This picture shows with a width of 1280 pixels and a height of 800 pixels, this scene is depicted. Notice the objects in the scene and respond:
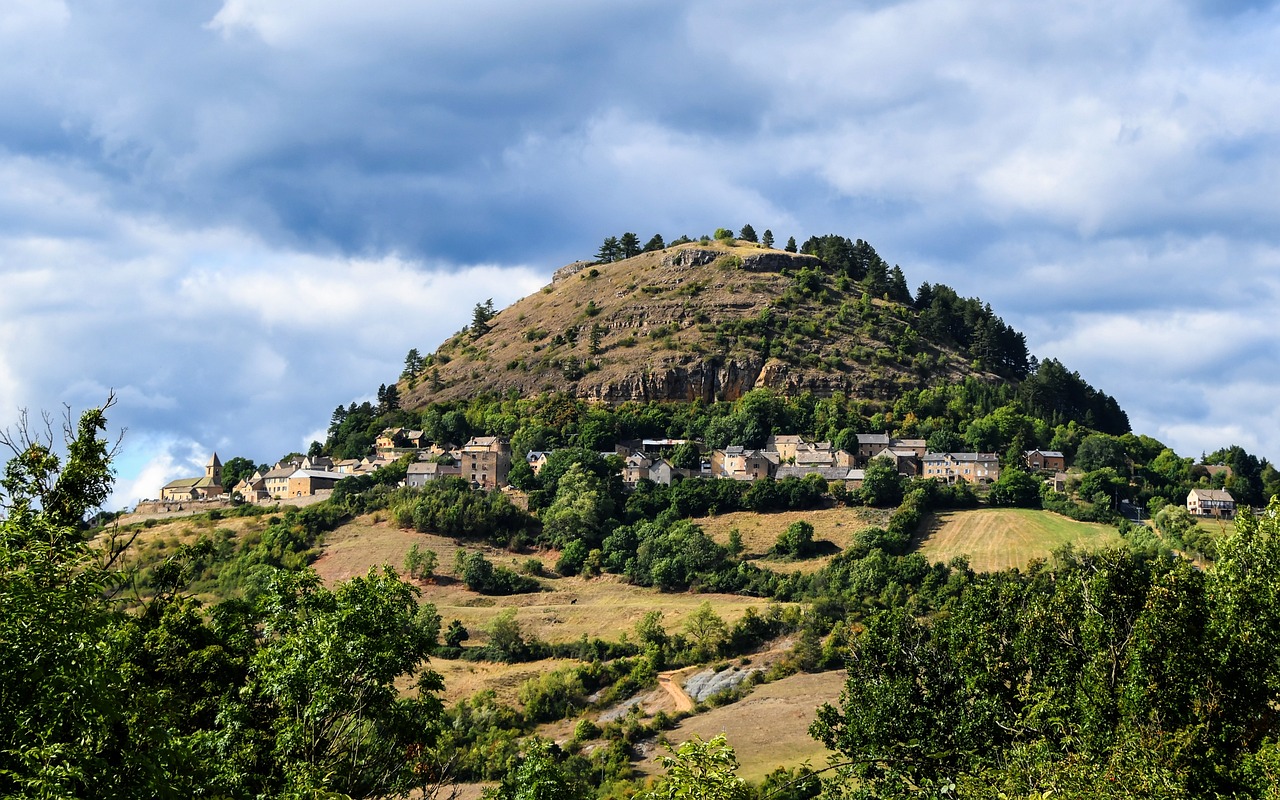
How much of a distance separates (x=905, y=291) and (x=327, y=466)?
7971 centimetres

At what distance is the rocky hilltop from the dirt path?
6785 centimetres

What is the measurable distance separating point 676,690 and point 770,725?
8438mm

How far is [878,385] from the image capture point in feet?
427

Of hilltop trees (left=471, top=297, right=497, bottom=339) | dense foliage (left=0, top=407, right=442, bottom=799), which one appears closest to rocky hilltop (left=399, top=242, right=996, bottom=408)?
hilltop trees (left=471, top=297, right=497, bottom=339)

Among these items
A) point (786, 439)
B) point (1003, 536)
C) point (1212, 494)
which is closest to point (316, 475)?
point (786, 439)

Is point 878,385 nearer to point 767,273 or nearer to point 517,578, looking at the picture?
point 767,273

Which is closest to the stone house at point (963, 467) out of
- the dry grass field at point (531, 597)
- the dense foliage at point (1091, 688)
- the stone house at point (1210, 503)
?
the stone house at point (1210, 503)

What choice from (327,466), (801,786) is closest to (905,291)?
(327,466)

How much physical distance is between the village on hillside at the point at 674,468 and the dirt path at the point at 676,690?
128ft

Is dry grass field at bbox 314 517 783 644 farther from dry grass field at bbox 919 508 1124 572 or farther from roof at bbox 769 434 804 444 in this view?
roof at bbox 769 434 804 444

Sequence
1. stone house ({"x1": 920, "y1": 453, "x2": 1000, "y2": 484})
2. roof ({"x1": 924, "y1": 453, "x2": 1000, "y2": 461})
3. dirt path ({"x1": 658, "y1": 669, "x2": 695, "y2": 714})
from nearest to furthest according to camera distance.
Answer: dirt path ({"x1": 658, "y1": 669, "x2": 695, "y2": 714}) → stone house ({"x1": 920, "y1": 453, "x2": 1000, "y2": 484}) → roof ({"x1": 924, "y1": 453, "x2": 1000, "y2": 461})

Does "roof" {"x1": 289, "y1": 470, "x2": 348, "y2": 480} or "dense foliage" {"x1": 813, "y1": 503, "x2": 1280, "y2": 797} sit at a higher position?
"roof" {"x1": 289, "y1": 470, "x2": 348, "y2": 480}

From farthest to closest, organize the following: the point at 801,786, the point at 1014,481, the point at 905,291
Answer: the point at 905,291
the point at 1014,481
the point at 801,786

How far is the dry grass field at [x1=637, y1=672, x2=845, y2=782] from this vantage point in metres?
50.9
